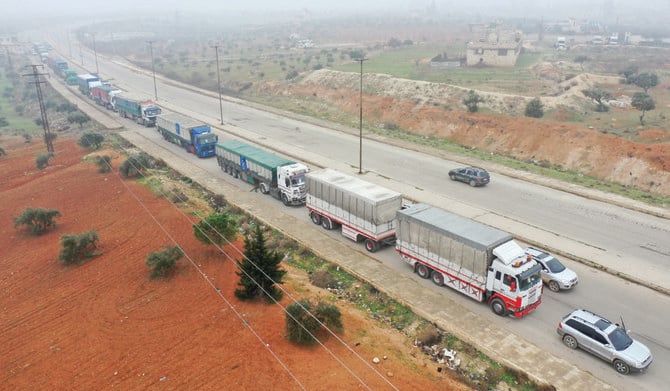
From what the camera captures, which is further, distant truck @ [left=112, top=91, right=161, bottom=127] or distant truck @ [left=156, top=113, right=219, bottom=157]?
distant truck @ [left=112, top=91, right=161, bottom=127]

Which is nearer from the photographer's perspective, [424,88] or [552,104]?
[552,104]

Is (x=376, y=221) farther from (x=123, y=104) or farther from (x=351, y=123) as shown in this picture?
(x=123, y=104)

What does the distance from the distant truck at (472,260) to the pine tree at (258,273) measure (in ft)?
23.5

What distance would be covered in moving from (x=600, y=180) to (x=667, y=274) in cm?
1784

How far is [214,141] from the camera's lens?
4781 cm

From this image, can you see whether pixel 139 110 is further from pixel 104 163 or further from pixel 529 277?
pixel 529 277

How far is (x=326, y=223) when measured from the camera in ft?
100

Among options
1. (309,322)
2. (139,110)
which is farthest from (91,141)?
(309,322)

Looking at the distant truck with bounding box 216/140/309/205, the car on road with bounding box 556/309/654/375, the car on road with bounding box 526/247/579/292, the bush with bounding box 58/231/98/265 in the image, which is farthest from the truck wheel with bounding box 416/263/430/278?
the bush with bounding box 58/231/98/265

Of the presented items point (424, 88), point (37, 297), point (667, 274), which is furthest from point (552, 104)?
point (37, 297)

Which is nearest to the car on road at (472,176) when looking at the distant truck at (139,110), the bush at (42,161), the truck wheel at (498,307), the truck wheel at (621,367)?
the truck wheel at (498,307)

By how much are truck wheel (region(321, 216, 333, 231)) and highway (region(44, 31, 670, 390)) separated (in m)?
0.56

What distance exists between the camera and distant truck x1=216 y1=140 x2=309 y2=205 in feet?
112

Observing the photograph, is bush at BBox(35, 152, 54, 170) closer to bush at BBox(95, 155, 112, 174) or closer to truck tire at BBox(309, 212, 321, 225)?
bush at BBox(95, 155, 112, 174)
